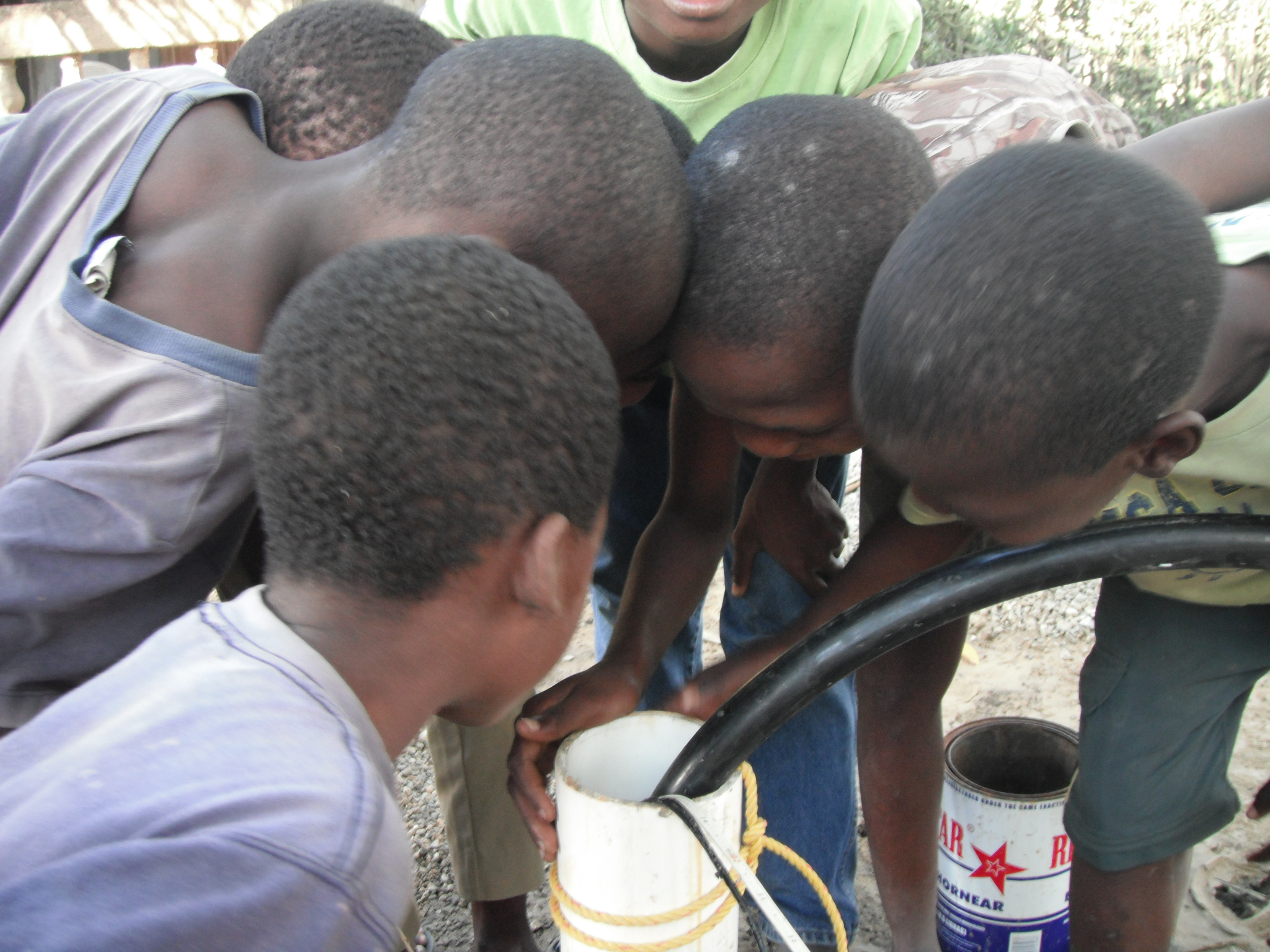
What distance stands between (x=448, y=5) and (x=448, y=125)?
0.70m

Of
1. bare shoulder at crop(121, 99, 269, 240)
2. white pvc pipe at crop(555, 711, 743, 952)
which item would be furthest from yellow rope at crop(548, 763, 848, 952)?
bare shoulder at crop(121, 99, 269, 240)

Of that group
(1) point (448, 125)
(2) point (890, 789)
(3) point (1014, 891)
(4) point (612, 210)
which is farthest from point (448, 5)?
(3) point (1014, 891)

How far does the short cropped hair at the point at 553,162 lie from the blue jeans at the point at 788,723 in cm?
68

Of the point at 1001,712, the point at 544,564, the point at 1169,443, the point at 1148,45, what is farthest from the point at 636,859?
the point at 1148,45

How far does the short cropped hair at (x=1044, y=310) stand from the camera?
0.94 m

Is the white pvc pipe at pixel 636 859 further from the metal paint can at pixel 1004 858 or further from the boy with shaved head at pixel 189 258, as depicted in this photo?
the metal paint can at pixel 1004 858

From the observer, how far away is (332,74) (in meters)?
1.31

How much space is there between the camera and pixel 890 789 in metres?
1.73

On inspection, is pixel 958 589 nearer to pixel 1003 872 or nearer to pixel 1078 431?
pixel 1078 431

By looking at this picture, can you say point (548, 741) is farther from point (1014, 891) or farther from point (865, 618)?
point (1014, 891)

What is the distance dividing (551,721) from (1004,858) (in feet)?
2.72

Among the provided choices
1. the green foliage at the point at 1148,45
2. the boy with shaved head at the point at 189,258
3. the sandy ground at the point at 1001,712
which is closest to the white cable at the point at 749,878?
the boy with shaved head at the point at 189,258

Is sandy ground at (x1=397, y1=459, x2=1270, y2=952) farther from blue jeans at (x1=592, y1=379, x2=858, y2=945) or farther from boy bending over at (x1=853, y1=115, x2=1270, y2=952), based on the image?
boy bending over at (x1=853, y1=115, x2=1270, y2=952)

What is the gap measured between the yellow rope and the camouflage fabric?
0.85 m
